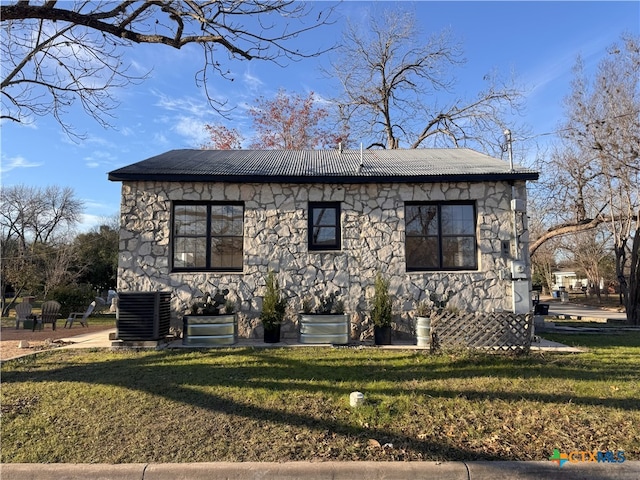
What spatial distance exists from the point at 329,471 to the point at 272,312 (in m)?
4.83

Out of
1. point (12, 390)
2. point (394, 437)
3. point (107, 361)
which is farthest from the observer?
point (107, 361)

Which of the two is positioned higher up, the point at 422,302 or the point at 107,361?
the point at 422,302

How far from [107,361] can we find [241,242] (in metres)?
3.64

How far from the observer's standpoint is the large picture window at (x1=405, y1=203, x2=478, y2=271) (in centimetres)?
951

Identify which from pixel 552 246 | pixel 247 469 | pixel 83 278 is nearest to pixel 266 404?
pixel 247 469

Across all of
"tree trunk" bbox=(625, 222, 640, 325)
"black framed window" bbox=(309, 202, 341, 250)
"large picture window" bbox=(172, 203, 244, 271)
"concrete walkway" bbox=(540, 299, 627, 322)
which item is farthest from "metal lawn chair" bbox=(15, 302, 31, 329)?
Result: "concrete walkway" bbox=(540, 299, 627, 322)

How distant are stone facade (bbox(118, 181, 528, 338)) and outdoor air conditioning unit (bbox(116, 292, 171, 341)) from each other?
3.46 ft

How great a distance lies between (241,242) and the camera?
9523 mm

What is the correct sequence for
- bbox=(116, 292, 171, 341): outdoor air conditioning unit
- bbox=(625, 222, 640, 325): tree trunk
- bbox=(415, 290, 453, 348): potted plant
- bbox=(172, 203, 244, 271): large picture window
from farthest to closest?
bbox=(625, 222, 640, 325): tree trunk, bbox=(172, 203, 244, 271): large picture window, bbox=(415, 290, 453, 348): potted plant, bbox=(116, 292, 171, 341): outdoor air conditioning unit

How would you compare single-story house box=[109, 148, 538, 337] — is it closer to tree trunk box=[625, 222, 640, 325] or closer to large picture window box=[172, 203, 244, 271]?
large picture window box=[172, 203, 244, 271]

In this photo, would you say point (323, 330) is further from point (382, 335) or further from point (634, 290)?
point (634, 290)

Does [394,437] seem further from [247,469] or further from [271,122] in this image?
[271,122]

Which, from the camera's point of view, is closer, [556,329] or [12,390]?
[12,390]

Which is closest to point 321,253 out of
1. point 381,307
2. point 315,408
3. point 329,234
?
point 329,234
